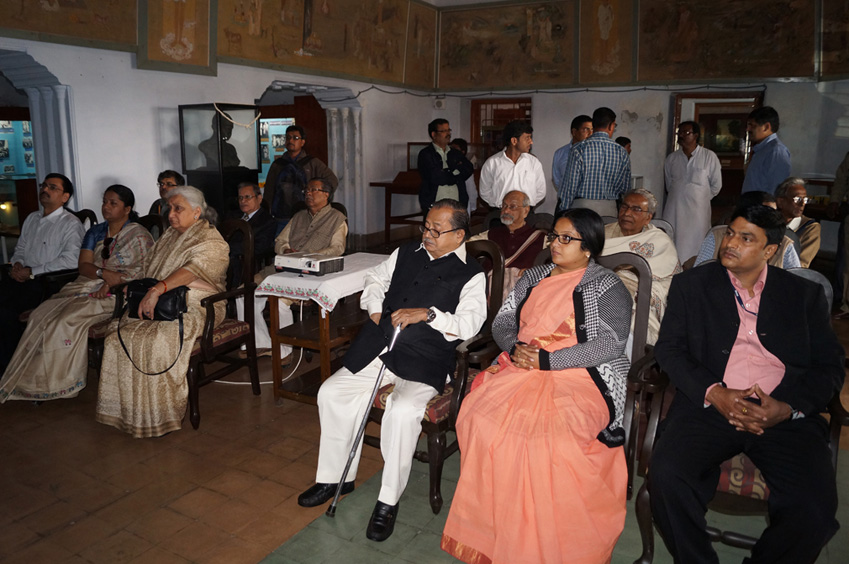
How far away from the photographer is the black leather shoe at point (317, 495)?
3.17m

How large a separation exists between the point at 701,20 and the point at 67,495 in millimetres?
9778

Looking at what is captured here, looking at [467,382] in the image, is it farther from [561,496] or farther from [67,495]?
[67,495]

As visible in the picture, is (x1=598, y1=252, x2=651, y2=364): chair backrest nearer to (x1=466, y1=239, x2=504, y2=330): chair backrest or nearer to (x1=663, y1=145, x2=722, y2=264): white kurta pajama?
(x1=466, y1=239, x2=504, y2=330): chair backrest

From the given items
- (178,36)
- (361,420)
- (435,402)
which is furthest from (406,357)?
(178,36)

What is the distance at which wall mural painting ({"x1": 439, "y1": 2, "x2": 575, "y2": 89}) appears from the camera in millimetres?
10336

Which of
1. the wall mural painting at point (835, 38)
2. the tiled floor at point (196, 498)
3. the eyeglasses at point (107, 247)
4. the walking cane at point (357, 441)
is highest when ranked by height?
the wall mural painting at point (835, 38)

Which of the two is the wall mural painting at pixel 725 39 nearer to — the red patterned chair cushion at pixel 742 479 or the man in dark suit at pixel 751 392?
the man in dark suit at pixel 751 392

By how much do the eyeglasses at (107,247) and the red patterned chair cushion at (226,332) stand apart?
3.27 ft

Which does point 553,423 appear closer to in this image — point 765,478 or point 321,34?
point 765,478

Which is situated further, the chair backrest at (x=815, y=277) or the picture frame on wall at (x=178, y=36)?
the picture frame on wall at (x=178, y=36)

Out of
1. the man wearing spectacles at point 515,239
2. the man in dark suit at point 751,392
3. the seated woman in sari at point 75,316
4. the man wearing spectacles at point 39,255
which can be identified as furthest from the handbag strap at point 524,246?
the man wearing spectacles at point 39,255

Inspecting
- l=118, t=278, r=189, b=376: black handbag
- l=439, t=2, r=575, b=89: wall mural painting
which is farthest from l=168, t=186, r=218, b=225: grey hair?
l=439, t=2, r=575, b=89: wall mural painting

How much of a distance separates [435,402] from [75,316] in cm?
274

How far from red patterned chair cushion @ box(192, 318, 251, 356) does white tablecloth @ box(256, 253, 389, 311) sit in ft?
0.96
